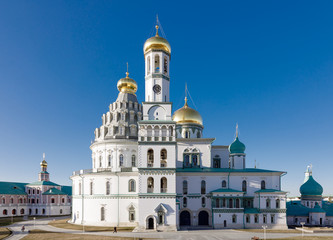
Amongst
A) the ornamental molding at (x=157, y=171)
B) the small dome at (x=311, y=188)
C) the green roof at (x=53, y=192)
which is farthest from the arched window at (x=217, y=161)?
the green roof at (x=53, y=192)

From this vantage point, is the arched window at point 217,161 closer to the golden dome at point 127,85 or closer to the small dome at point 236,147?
the small dome at point 236,147

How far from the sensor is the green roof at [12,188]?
7081 cm

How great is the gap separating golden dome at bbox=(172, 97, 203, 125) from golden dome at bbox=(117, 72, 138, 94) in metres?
10.3

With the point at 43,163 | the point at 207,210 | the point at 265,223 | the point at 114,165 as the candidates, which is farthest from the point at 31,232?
the point at 43,163

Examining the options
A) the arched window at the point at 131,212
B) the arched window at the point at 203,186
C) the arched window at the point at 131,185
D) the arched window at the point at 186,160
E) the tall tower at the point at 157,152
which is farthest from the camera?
the arched window at the point at 186,160

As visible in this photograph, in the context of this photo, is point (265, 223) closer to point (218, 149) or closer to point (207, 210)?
point (207, 210)

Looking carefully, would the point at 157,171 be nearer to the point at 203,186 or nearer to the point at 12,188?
the point at 203,186

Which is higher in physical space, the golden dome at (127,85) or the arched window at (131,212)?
the golden dome at (127,85)

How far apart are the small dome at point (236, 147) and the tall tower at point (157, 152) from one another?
547 inches

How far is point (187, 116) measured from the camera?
52.0 m

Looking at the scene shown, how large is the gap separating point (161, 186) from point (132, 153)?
11658 millimetres

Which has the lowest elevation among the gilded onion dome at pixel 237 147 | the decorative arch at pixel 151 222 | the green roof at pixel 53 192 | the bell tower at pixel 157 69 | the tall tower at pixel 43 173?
the green roof at pixel 53 192

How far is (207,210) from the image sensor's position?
143ft

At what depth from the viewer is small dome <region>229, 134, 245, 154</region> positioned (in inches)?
1916
